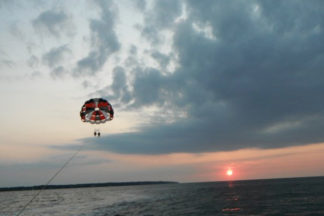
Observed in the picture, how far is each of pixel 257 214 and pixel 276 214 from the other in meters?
2.91

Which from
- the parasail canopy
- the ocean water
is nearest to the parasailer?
the parasail canopy

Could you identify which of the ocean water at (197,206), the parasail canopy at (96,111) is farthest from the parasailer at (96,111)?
the ocean water at (197,206)

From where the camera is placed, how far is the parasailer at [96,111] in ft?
120

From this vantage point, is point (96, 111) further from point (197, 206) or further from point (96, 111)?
point (197, 206)

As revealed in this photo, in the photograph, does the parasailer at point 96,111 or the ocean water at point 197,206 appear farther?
the ocean water at point 197,206

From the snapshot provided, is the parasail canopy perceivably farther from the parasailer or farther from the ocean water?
the ocean water

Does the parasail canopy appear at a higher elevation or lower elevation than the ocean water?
higher

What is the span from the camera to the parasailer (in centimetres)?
3659

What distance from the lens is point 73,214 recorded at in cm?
5844

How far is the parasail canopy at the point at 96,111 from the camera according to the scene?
120ft

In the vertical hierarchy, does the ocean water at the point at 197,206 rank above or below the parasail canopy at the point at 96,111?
below

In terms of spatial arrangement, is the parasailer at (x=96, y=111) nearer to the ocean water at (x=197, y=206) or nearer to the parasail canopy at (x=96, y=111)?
the parasail canopy at (x=96, y=111)

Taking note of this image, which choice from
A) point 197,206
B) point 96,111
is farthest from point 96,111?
point 197,206

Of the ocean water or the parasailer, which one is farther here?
the ocean water
